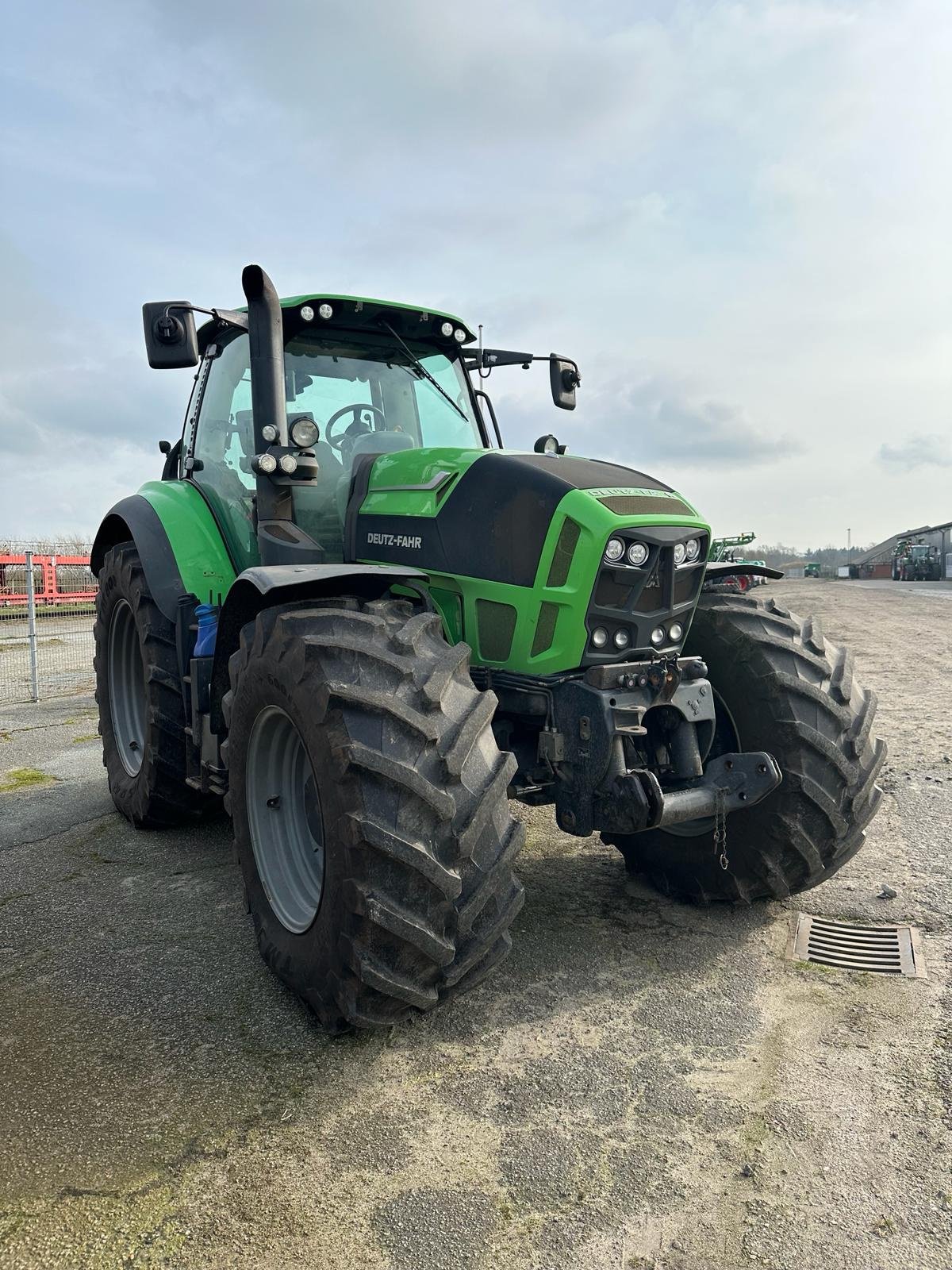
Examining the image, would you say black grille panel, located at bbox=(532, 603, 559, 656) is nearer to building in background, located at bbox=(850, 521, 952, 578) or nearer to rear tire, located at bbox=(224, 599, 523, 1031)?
rear tire, located at bbox=(224, 599, 523, 1031)

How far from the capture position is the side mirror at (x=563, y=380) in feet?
16.0

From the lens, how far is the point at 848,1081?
2.58 meters

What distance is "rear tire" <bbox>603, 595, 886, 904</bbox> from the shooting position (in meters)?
3.46

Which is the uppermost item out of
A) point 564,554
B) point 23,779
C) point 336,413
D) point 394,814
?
point 336,413

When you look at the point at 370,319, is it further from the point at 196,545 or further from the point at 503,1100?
the point at 503,1100

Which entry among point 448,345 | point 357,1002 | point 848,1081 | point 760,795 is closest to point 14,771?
point 448,345

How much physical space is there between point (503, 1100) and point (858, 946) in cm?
168

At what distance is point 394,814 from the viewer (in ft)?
8.26

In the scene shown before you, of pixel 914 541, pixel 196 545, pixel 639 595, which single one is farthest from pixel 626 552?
pixel 914 541

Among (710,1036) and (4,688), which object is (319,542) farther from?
(4,688)

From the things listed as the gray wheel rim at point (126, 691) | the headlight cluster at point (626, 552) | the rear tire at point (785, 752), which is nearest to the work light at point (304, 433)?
the headlight cluster at point (626, 552)

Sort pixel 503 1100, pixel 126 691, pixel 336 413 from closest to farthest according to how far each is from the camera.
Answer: pixel 503 1100
pixel 336 413
pixel 126 691

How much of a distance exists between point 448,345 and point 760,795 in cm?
267

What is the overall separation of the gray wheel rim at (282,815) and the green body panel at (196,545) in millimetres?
1251
